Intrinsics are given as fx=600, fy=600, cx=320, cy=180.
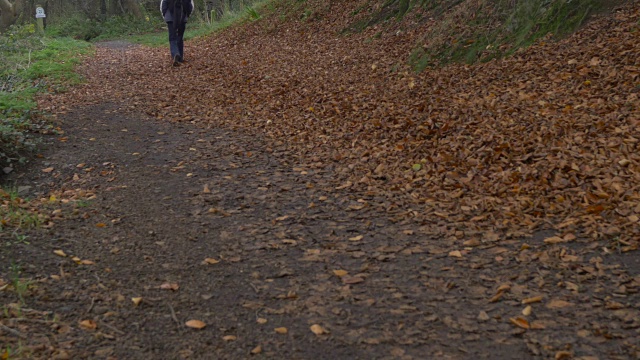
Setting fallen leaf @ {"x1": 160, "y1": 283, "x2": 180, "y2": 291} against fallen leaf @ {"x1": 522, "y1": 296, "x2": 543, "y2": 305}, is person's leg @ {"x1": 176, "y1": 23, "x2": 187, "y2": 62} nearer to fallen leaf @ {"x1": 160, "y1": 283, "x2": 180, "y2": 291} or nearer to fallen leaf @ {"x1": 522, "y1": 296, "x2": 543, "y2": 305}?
fallen leaf @ {"x1": 160, "y1": 283, "x2": 180, "y2": 291}

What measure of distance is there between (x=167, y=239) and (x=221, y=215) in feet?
1.92

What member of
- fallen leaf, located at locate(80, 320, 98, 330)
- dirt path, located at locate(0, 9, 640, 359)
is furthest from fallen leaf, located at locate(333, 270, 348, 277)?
fallen leaf, located at locate(80, 320, 98, 330)

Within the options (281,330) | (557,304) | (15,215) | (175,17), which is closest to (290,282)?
(281,330)

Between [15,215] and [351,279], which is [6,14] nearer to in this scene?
[15,215]

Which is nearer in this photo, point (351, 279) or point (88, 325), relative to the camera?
point (88, 325)

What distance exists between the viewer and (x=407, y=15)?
11531 millimetres

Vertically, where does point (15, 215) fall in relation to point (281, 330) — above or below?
above

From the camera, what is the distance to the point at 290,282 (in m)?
4.04

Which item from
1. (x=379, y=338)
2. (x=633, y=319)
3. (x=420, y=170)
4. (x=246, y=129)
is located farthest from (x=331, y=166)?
(x=633, y=319)

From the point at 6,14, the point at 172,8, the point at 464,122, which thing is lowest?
the point at 464,122

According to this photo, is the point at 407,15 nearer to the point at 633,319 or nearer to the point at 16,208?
the point at 16,208

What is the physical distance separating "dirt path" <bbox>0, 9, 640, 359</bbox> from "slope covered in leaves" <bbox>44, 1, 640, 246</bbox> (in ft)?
1.26

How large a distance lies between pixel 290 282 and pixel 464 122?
3249mm

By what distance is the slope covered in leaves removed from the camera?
4719 mm
